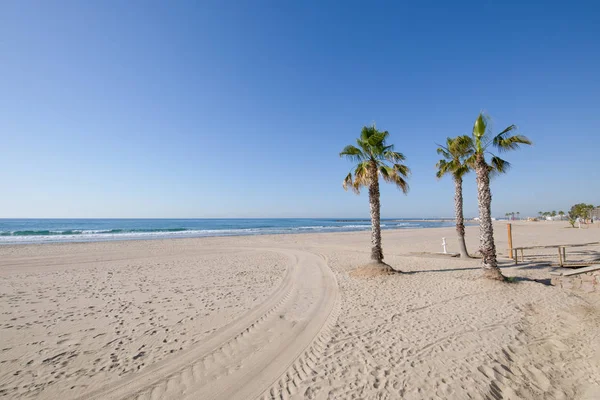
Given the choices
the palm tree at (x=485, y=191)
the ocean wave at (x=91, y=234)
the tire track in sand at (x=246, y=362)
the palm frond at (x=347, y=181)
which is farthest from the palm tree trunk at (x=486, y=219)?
the ocean wave at (x=91, y=234)

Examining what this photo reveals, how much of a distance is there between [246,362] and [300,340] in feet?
4.68

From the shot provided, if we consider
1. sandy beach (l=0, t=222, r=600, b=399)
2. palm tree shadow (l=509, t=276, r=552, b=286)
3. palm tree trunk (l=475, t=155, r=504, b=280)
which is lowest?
palm tree shadow (l=509, t=276, r=552, b=286)

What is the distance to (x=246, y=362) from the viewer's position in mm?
4953

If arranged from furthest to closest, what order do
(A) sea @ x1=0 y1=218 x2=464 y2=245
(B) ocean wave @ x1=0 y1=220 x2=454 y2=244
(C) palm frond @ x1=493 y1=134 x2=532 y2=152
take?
(A) sea @ x1=0 y1=218 x2=464 y2=245 → (B) ocean wave @ x1=0 y1=220 x2=454 y2=244 → (C) palm frond @ x1=493 y1=134 x2=532 y2=152

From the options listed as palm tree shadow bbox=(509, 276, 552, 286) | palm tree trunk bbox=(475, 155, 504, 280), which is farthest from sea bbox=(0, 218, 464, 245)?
palm tree shadow bbox=(509, 276, 552, 286)

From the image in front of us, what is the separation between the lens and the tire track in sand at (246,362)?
4129mm

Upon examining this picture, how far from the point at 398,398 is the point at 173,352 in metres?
4.53

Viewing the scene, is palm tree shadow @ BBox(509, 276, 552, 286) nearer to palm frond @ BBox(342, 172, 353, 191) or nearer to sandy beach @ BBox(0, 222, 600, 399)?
sandy beach @ BBox(0, 222, 600, 399)

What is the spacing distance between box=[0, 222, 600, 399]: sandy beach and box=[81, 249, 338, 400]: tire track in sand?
26mm

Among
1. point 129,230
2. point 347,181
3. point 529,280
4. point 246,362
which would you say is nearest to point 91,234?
point 129,230

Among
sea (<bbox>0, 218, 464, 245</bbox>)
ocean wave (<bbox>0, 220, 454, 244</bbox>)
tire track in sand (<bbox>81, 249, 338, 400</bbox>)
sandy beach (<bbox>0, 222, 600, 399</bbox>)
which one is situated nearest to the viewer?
tire track in sand (<bbox>81, 249, 338, 400</bbox>)

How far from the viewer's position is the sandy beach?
13.9 feet

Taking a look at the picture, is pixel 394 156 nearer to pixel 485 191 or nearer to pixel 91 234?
pixel 485 191

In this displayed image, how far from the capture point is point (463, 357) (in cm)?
500
